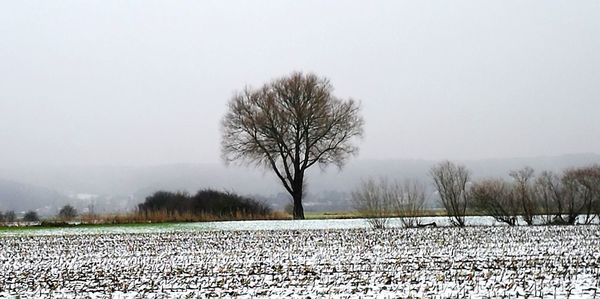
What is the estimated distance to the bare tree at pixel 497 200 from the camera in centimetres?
3888

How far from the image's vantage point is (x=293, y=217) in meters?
53.3

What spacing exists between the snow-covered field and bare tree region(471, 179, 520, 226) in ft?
45.7

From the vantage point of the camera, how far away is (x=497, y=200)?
3916 cm

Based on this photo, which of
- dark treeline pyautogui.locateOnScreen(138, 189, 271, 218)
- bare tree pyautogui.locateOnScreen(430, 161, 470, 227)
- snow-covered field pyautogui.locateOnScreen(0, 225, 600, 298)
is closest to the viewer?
snow-covered field pyautogui.locateOnScreen(0, 225, 600, 298)

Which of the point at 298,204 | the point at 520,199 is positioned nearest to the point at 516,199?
the point at 520,199

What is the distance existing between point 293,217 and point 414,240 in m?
29.4

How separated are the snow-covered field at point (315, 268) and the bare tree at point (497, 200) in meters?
13.9

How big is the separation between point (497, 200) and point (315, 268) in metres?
26.3

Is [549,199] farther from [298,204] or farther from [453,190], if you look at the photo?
[298,204]

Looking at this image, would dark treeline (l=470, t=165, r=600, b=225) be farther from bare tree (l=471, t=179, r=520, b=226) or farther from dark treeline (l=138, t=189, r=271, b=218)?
dark treeline (l=138, t=189, r=271, b=218)

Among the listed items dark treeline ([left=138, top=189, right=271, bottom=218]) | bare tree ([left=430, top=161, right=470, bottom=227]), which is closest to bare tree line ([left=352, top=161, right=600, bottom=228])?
bare tree ([left=430, top=161, right=470, bottom=227])

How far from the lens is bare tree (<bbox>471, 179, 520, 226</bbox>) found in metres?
38.9

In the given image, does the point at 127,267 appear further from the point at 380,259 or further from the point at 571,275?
the point at 571,275

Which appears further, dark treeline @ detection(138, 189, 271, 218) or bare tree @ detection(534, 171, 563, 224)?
dark treeline @ detection(138, 189, 271, 218)
